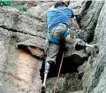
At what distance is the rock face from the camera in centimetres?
1149

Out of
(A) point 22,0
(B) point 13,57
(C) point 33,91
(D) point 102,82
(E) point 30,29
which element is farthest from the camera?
(A) point 22,0

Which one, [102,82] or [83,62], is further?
[83,62]

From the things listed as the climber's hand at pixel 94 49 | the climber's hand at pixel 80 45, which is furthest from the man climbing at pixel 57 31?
the climber's hand at pixel 94 49

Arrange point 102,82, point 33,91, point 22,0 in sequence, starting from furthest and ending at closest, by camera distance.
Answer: point 22,0 < point 33,91 < point 102,82

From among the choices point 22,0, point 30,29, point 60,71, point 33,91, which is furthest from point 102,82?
point 22,0

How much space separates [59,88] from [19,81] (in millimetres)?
1118

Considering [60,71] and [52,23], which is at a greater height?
[52,23]

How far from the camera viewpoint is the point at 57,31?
12.5 m

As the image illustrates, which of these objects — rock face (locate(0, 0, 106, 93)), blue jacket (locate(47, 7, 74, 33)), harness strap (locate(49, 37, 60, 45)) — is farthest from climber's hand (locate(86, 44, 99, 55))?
blue jacket (locate(47, 7, 74, 33))

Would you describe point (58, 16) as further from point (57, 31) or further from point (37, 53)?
point (37, 53)

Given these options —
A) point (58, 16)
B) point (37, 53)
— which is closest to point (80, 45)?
point (58, 16)

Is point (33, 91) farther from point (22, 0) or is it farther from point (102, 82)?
point (22, 0)

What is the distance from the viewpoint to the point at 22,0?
17.5 metres

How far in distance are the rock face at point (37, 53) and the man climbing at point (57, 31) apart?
0.35m
